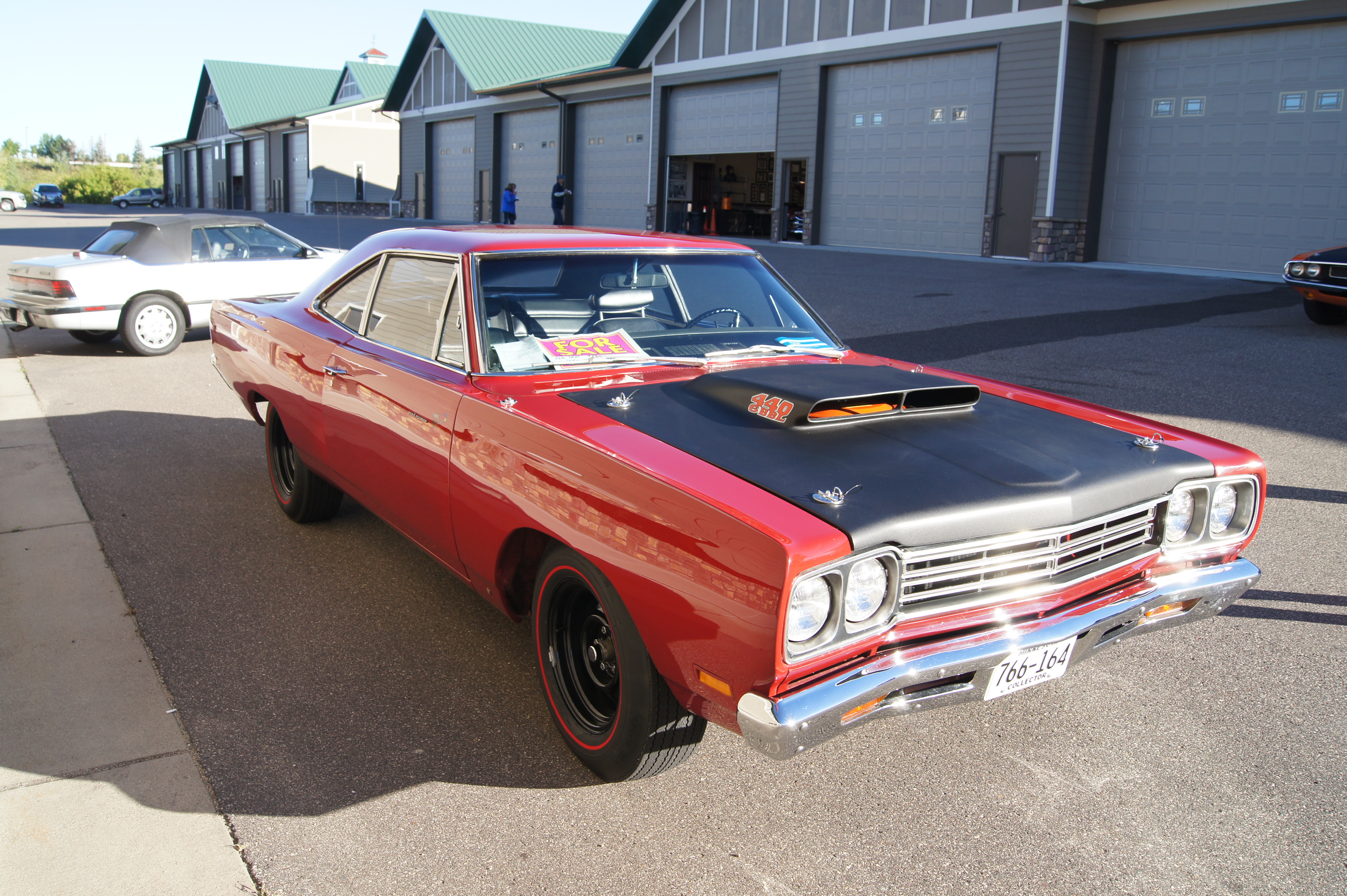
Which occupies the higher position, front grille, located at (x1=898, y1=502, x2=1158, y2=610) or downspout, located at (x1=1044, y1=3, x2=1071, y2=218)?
downspout, located at (x1=1044, y1=3, x2=1071, y2=218)

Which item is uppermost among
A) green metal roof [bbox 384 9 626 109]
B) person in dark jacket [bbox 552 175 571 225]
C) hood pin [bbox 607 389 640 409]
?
green metal roof [bbox 384 9 626 109]

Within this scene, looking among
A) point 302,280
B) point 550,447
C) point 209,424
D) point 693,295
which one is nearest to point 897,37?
point 302,280

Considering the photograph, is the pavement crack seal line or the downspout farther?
the downspout

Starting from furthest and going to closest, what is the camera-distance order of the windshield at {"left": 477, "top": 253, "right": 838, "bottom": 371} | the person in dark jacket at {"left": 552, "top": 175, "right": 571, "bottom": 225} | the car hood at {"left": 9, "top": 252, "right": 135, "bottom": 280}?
1. the person in dark jacket at {"left": 552, "top": 175, "right": 571, "bottom": 225}
2. the car hood at {"left": 9, "top": 252, "right": 135, "bottom": 280}
3. the windshield at {"left": 477, "top": 253, "right": 838, "bottom": 371}

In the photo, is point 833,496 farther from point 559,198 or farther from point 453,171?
point 453,171

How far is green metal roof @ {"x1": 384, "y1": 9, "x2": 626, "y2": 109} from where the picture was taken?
36594mm

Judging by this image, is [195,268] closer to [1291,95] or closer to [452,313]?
[452,313]

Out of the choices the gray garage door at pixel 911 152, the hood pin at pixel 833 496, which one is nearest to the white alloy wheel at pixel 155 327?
the hood pin at pixel 833 496

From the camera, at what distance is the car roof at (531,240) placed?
380cm

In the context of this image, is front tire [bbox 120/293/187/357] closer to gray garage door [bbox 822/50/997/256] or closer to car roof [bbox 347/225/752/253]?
car roof [bbox 347/225/752/253]

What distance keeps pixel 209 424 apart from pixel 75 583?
3.26 m

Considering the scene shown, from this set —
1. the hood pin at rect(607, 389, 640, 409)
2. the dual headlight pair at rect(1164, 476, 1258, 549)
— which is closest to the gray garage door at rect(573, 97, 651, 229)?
the hood pin at rect(607, 389, 640, 409)

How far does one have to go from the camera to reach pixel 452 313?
3.69m

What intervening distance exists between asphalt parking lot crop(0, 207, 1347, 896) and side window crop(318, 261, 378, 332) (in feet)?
3.60
